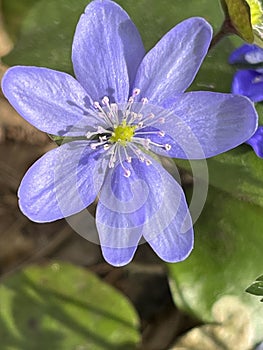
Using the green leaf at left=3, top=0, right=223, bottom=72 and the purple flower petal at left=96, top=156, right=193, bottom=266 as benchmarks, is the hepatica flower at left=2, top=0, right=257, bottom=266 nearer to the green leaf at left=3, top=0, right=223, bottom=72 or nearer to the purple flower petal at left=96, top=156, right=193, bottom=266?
the purple flower petal at left=96, top=156, right=193, bottom=266

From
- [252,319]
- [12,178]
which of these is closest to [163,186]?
[252,319]

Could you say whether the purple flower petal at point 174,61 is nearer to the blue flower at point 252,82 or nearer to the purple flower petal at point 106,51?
the purple flower petal at point 106,51

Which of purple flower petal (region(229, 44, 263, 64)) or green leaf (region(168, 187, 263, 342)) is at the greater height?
purple flower petal (region(229, 44, 263, 64))

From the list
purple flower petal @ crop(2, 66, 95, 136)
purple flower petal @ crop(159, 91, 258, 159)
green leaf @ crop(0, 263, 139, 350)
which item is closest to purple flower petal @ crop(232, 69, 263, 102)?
purple flower petal @ crop(159, 91, 258, 159)

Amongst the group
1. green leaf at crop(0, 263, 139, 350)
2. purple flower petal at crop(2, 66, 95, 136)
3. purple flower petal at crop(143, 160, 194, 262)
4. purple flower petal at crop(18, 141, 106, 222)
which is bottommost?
green leaf at crop(0, 263, 139, 350)

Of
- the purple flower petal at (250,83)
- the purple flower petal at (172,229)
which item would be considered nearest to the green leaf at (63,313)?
the purple flower petal at (172,229)
